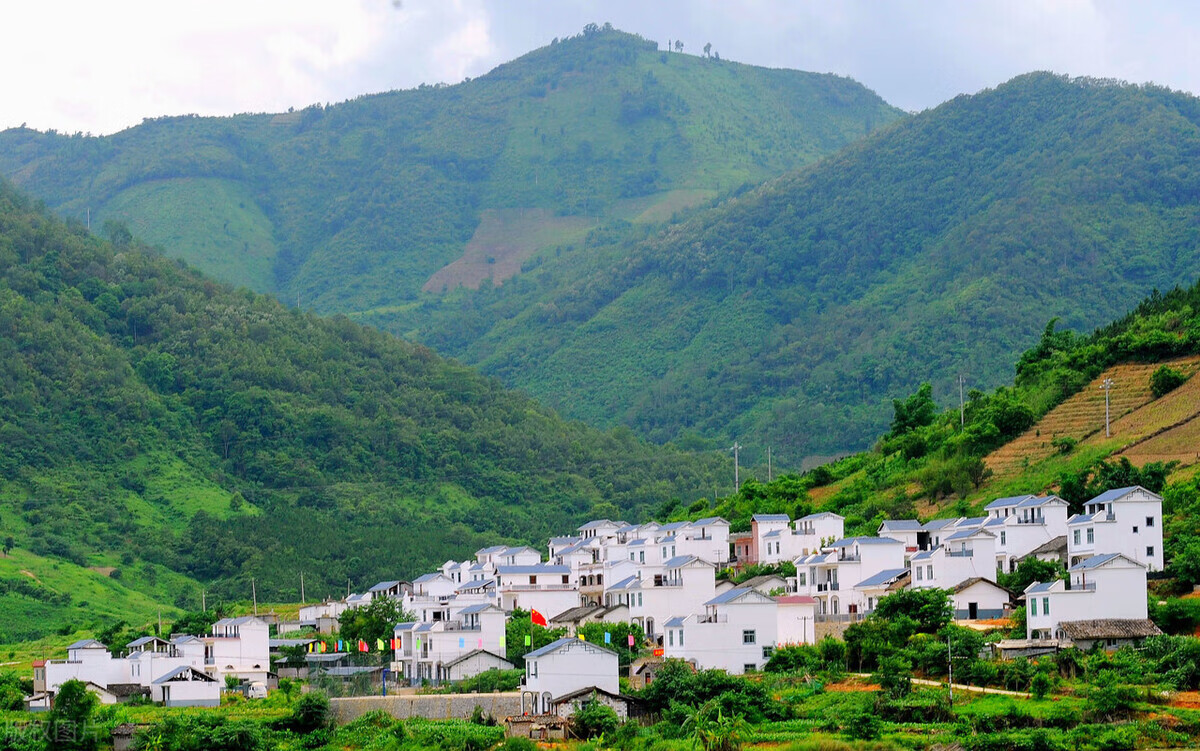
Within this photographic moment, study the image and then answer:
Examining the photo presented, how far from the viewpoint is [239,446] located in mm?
119812

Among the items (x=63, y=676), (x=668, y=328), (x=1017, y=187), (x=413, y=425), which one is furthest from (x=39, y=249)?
(x=1017, y=187)

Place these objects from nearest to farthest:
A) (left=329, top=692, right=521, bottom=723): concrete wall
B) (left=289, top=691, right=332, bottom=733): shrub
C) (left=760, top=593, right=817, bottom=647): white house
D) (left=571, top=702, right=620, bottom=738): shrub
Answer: (left=571, top=702, right=620, bottom=738): shrub
(left=289, top=691, right=332, bottom=733): shrub
(left=329, top=692, right=521, bottom=723): concrete wall
(left=760, top=593, right=817, bottom=647): white house

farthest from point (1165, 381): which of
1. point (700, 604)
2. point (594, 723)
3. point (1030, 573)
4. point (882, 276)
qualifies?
point (882, 276)

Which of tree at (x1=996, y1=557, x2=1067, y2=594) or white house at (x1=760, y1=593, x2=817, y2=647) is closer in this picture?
white house at (x1=760, y1=593, x2=817, y2=647)

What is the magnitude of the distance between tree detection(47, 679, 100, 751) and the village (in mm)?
7883

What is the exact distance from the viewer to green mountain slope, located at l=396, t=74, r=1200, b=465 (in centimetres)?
14700

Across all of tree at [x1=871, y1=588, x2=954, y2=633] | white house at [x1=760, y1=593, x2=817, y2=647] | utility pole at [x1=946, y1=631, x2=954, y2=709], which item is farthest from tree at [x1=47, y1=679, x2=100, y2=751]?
tree at [x1=871, y1=588, x2=954, y2=633]

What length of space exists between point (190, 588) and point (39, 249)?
4562 cm

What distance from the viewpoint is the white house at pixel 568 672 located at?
173ft

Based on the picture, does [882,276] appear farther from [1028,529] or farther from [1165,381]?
[1028,529]

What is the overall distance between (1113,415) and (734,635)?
28.1m

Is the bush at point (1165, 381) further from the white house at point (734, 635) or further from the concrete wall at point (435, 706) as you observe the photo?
the concrete wall at point (435, 706)

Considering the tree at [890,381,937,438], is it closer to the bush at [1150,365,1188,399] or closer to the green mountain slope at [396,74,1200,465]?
the bush at [1150,365,1188,399]

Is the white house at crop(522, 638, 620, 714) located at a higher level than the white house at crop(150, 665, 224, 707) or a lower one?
higher
